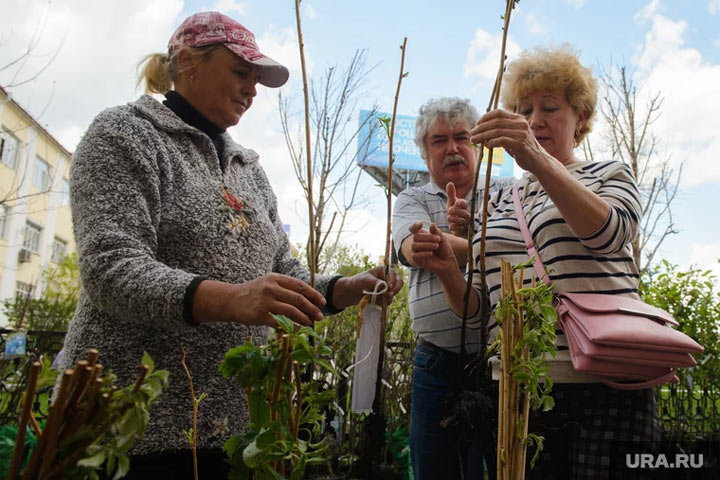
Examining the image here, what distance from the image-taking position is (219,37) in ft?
5.14

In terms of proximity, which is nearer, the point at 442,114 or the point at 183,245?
the point at 183,245

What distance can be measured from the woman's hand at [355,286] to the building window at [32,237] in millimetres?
24769

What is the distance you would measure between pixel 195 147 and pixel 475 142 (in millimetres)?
815

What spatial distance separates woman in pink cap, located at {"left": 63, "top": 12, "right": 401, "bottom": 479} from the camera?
3.67 ft

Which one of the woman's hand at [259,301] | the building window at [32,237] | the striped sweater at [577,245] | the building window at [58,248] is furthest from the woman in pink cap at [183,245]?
the building window at [58,248]

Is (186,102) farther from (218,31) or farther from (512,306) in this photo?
(512,306)

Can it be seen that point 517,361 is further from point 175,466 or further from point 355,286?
point 175,466

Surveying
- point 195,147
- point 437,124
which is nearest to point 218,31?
point 195,147

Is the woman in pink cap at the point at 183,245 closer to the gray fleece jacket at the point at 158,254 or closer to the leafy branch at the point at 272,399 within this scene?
the gray fleece jacket at the point at 158,254

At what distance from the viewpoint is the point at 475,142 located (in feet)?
4.66

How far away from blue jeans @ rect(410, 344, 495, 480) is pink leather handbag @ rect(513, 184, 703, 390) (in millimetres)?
717

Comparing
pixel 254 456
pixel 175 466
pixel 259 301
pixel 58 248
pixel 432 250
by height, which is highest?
pixel 58 248

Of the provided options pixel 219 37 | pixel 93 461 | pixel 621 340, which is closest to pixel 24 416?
pixel 93 461

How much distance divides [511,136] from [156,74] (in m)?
1.16
